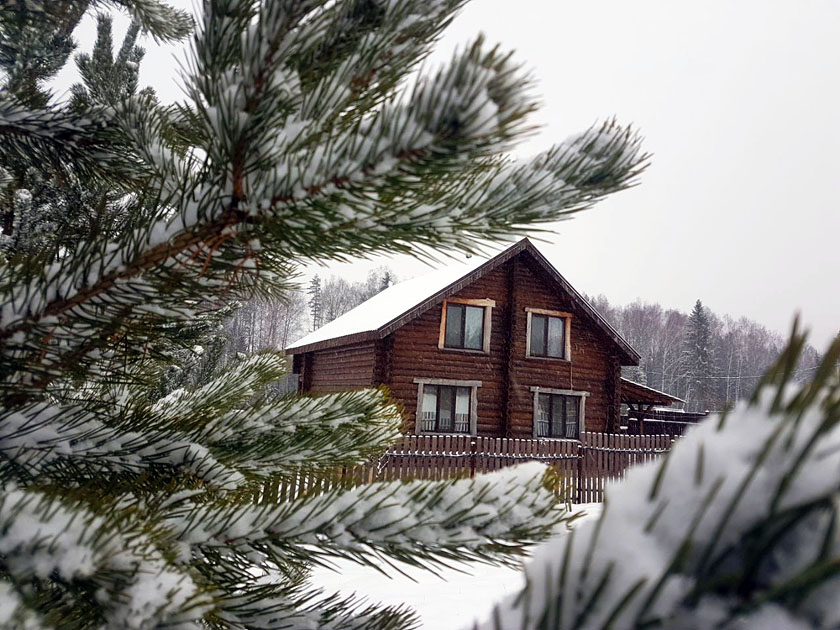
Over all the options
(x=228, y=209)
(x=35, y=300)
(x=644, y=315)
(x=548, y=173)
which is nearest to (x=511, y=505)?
(x=548, y=173)

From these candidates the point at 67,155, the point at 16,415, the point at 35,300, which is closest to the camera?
the point at 35,300

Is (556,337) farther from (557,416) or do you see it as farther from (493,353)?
(557,416)

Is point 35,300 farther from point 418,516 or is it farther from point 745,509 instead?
point 745,509

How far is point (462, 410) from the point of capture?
60.0 ft

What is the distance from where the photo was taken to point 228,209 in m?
0.83

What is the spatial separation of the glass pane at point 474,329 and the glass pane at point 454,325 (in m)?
0.24

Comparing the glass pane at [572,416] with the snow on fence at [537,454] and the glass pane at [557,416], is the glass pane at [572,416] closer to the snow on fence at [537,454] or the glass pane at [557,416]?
the glass pane at [557,416]

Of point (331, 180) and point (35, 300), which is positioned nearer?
point (331, 180)

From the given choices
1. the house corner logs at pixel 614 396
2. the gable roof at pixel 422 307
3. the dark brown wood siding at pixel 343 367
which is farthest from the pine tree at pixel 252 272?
the house corner logs at pixel 614 396

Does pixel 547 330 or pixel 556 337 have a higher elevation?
pixel 547 330

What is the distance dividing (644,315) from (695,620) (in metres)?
91.4

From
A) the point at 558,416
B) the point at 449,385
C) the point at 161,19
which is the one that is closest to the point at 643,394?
the point at 558,416

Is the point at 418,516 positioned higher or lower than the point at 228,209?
lower

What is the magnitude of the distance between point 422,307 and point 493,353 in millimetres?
3163
